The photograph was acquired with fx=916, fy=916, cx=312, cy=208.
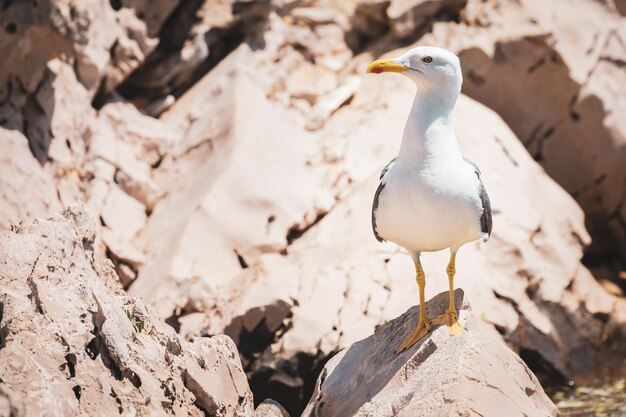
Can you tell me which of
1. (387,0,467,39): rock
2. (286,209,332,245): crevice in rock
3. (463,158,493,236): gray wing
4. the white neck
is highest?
the white neck

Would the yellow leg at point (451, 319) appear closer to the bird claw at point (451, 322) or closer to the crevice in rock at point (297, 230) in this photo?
the bird claw at point (451, 322)

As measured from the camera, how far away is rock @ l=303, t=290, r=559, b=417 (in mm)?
4578

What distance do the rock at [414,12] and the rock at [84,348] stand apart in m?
6.06

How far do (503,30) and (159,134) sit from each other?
4.06m

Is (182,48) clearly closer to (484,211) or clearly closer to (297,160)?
(297,160)

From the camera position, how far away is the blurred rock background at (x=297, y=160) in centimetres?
762

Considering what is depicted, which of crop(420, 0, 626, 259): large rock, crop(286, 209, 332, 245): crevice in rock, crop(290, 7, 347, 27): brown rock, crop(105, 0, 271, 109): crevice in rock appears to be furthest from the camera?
crop(290, 7, 347, 27): brown rock

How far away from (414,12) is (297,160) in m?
2.68

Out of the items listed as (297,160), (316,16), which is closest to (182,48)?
(297,160)

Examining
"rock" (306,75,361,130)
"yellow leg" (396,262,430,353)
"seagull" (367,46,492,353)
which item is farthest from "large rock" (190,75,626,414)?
"seagull" (367,46,492,353)

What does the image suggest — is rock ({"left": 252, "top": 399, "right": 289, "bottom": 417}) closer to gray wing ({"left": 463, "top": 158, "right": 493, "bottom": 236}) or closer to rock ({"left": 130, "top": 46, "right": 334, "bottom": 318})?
gray wing ({"left": 463, "top": 158, "right": 493, "bottom": 236})

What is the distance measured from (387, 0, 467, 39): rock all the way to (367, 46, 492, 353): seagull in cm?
561

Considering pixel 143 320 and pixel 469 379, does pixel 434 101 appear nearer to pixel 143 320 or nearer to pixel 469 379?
pixel 469 379

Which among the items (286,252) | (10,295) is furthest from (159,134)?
(10,295)
